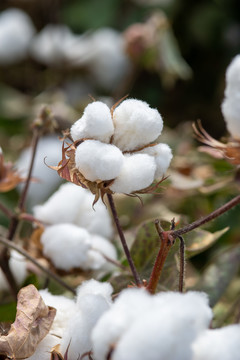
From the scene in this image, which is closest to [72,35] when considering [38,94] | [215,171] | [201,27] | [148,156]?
[38,94]

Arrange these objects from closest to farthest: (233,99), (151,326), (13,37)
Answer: (151,326), (233,99), (13,37)

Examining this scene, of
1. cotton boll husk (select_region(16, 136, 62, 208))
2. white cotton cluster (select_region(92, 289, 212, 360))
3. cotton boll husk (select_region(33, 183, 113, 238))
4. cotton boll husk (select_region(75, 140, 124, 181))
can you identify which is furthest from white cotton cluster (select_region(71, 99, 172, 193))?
cotton boll husk (select_region(16, 136, 62, 208))

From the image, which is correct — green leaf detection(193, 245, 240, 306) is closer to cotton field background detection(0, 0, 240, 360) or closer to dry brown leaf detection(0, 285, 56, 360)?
cotton field background detection(0, 0, 240, 360)

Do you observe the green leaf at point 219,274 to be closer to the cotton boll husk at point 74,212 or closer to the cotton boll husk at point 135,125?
the cotton boll husk at point 74,212

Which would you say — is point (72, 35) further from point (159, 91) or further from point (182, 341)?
point (182, 341)

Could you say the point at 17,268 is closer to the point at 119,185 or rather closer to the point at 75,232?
the point at 75,232

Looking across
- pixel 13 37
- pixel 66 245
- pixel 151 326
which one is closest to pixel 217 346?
pixel 151 326
